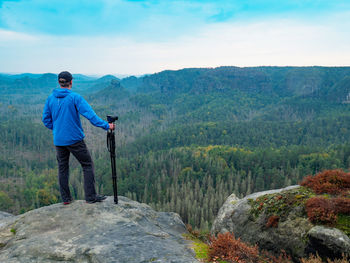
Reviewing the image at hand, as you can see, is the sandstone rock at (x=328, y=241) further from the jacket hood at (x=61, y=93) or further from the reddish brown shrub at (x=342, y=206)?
the jacket hood at (x=61, y=93)

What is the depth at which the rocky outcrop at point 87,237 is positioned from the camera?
6.87 metres

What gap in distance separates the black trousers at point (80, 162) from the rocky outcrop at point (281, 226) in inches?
284

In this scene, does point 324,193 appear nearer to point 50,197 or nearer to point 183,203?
point 183,203

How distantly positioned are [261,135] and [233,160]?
247 feet

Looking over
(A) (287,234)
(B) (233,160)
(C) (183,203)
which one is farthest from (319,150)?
(A) (287,234)

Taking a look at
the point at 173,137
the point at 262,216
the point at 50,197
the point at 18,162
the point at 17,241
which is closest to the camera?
the point at 17,241

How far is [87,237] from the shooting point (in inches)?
305

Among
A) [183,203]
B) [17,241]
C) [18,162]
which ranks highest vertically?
[17,241]

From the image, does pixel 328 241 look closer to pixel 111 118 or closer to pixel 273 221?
pixel 273 221

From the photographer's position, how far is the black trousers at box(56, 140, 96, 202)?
9.60 m

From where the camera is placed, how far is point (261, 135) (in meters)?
184

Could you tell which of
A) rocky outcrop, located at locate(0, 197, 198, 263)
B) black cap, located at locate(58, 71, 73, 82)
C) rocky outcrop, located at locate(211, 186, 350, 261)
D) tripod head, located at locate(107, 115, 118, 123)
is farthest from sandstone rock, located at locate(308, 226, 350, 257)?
black cap, located at locate(58, 71, 73, 82)

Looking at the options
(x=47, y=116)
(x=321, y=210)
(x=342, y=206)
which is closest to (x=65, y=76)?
(x=47, y=116)

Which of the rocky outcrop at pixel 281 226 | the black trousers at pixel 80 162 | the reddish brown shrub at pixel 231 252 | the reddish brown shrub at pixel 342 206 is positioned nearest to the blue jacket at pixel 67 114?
the black trousers at pixel 80 162
